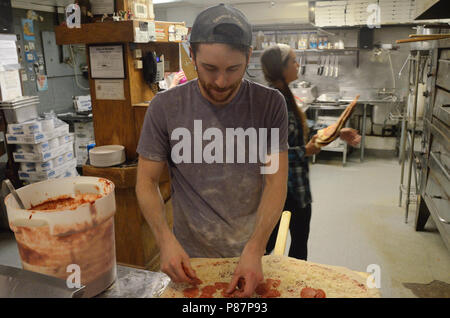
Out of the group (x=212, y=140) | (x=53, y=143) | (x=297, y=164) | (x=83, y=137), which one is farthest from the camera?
(x=83, y=137)

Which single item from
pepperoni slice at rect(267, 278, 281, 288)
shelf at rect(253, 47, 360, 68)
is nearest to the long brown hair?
pepperoni slice at rect(267, 278, 281, 288)

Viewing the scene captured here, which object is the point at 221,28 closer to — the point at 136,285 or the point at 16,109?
the point at 136,285

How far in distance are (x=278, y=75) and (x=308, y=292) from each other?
1520mm

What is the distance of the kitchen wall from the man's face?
18.3 feet

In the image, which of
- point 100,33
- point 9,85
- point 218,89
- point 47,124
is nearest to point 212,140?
point 218,89

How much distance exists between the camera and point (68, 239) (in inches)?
35.9

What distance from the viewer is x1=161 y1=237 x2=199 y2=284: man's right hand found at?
1.12m

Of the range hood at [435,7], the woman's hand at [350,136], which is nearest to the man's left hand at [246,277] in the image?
the woman's hand at [350,136]

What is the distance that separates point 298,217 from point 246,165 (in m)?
1.19

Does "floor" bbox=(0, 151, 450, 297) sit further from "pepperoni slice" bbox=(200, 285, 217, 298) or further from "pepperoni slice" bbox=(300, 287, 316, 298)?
"pepperoni slice" bbox=(200, 285, 217, 298)

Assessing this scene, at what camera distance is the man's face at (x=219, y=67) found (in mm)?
1098
